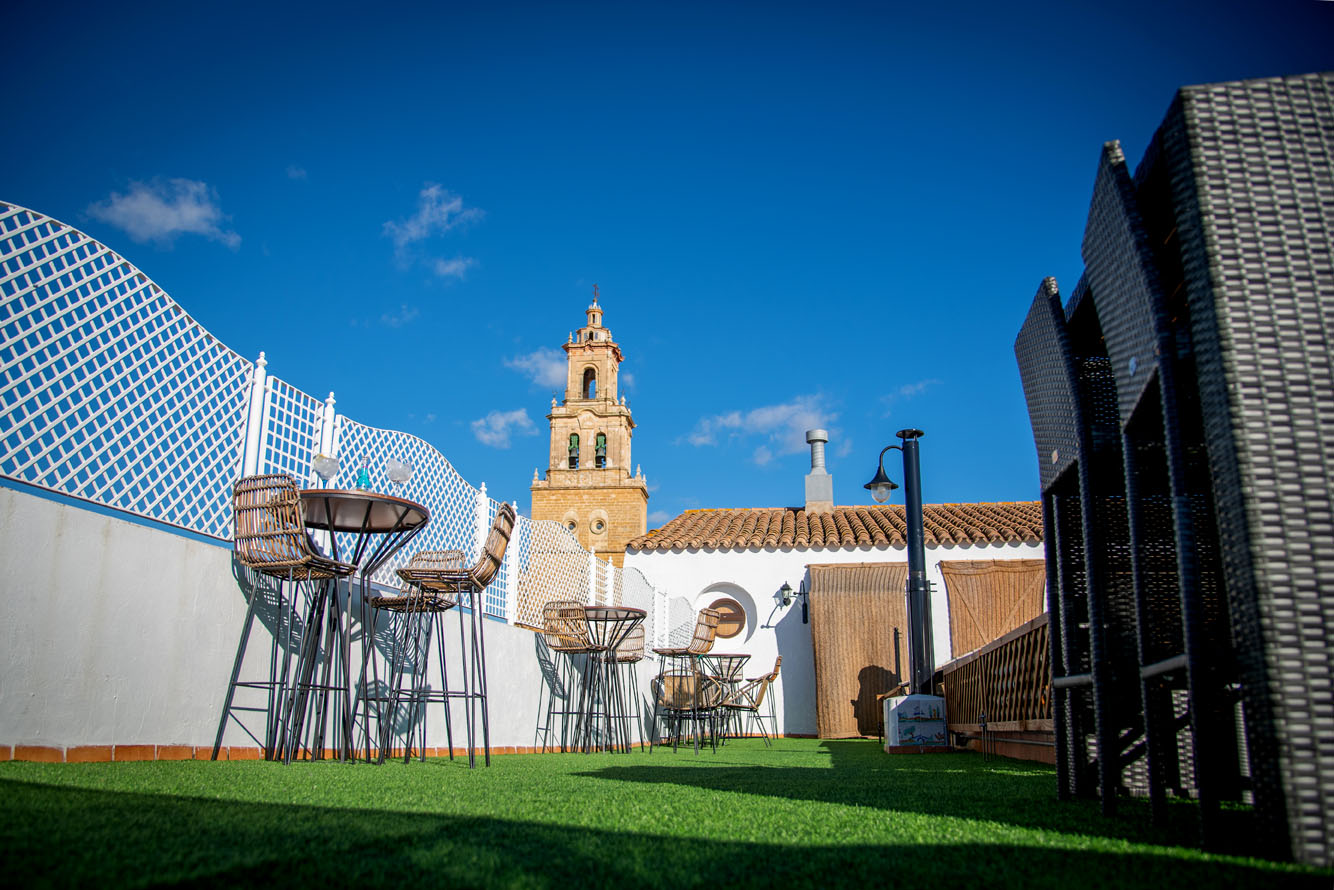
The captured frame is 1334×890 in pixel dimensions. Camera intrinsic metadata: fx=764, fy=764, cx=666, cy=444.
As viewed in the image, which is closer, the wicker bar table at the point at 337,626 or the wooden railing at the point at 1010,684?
the wicker bar table at the point at 337,626

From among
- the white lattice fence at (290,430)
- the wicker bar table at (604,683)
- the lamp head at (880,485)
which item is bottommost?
the wicker bar table at (604,683)

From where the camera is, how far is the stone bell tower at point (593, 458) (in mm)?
26438

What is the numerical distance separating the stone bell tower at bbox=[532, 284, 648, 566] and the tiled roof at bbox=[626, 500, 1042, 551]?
656 cm

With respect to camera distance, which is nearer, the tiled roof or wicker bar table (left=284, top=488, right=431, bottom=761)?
wicker bar table (left=284, top=488, right=431, bottom=761)

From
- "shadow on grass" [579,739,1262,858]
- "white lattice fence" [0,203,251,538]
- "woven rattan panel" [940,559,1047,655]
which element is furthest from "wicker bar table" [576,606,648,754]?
"woven rattan panel" [940,559,1047,655]

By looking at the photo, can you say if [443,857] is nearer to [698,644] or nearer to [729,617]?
[698,644]

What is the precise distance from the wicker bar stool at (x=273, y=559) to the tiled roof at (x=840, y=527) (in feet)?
39.5

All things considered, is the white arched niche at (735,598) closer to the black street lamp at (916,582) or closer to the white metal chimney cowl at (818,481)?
the white metal chimney cowl at (818,481)

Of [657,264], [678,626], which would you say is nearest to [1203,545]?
[678,626]

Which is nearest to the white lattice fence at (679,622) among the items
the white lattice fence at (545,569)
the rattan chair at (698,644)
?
the rattan chair at (698,644)

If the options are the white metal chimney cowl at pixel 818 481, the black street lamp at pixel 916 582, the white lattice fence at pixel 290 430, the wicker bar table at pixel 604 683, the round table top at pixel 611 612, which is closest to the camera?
the white lattice fence at pixel 290 430

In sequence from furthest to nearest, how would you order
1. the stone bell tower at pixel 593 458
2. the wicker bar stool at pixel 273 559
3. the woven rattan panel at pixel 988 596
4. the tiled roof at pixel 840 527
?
1. the stone bell tower at pixel 593 458
2. the tiled roof at pixel 840 527
3. the woven rattan panel at pixel 988 596
4. the wicker bar stool at pixel 273 559

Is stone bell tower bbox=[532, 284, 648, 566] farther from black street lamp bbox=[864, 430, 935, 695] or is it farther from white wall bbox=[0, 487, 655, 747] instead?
white wall bbox=[0, 487, 655, 747]

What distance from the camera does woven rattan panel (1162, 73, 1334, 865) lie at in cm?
112
